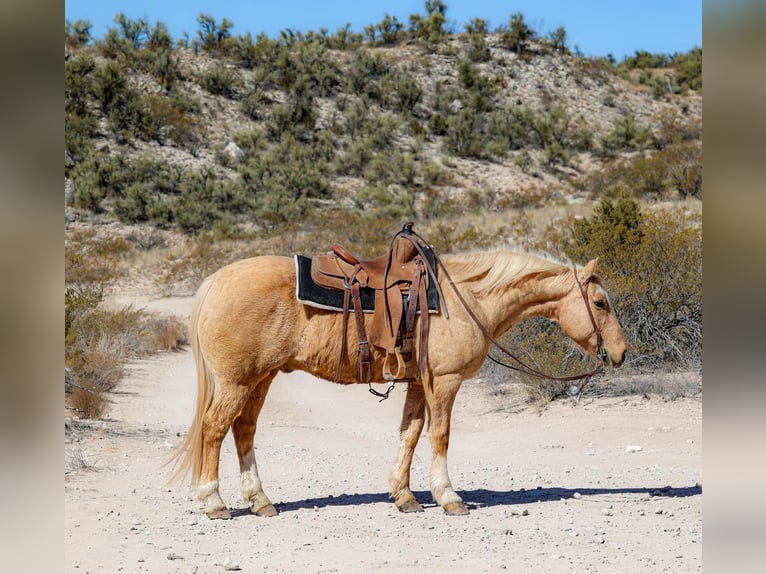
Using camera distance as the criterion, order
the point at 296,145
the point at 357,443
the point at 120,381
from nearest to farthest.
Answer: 1. the point at 357,443
2. the point at 120,381
3. the point at 296,145

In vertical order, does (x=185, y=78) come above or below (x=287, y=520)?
above

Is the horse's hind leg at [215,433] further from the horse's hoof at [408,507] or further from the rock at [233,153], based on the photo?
the rock at [233,153]

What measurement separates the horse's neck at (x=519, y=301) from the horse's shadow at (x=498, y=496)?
4.73ft

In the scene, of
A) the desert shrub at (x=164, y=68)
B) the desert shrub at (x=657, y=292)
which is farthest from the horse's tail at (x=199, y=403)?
the desert shrub at (x=164, y=68)

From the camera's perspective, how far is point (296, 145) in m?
38.1

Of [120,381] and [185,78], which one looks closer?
[120,381]

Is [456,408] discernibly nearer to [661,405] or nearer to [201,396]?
[661,405]

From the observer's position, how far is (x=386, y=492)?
24.8 feet

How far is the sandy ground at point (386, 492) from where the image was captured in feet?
18.2

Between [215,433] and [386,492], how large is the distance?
6.33 feet

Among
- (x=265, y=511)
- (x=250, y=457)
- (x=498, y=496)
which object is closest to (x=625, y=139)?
(x=498, y=496)
